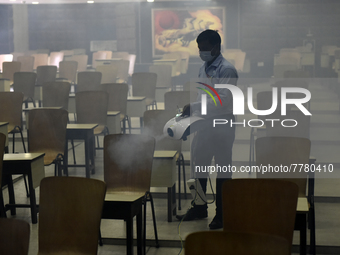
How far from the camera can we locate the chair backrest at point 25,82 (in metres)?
7.55

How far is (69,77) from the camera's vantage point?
30.4 ft

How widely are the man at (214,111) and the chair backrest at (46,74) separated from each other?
5.51m

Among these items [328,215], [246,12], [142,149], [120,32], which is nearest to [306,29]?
[246,12]

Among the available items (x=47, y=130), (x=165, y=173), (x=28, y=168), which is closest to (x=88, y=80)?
(x=47, y=130)

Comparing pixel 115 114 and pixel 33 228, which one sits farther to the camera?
pixel 115 114

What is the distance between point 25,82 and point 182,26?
21.2 ft

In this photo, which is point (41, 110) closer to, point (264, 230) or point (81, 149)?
point (81, 149)

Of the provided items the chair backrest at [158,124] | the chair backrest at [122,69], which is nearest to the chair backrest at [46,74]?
the chair backrest at [122,69]

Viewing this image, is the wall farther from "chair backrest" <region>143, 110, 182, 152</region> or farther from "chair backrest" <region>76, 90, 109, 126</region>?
"chair backrest" <region>143, 110, 182, 152</region>

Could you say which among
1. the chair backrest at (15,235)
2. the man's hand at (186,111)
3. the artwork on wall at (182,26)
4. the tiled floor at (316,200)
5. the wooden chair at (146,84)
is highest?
the artwork on wall at (182,26)

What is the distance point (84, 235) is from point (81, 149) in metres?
4.15

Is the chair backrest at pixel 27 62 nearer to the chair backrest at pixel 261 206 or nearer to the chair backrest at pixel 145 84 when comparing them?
the chair backrest at pixel 145 84

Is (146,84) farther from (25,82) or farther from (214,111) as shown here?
(214,111)

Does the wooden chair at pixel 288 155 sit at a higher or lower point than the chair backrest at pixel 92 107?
lower
